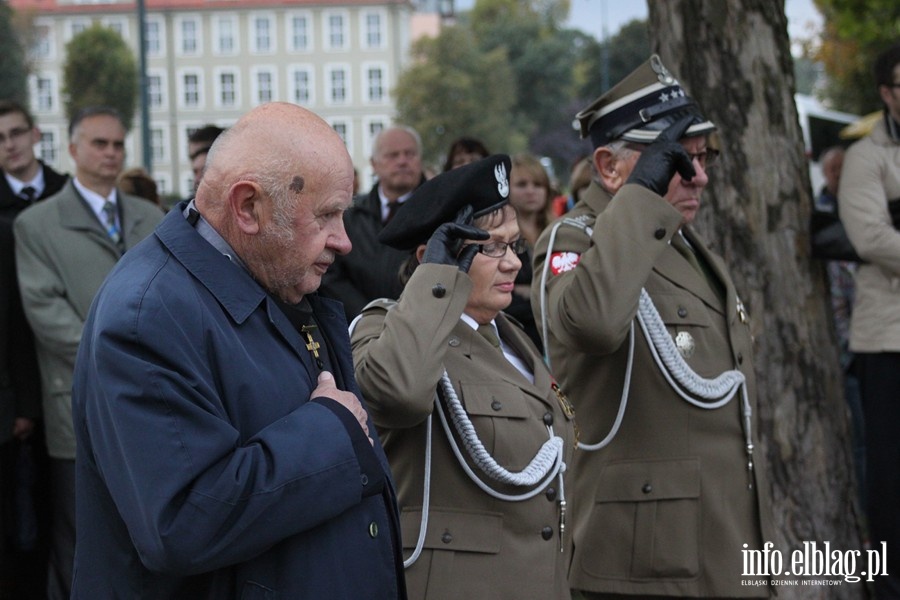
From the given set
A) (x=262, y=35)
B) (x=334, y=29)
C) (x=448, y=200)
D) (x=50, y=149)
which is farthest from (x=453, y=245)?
(x=262, y=35)

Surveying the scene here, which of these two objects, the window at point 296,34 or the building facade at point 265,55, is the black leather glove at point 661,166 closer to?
the building facade at point 265,55

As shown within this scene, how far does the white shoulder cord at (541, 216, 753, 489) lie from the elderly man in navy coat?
53.0 inches

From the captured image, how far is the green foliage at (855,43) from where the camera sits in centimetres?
1072

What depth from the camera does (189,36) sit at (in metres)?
89.1

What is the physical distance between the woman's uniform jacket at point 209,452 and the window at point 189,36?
90.4m

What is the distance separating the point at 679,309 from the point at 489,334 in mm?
775

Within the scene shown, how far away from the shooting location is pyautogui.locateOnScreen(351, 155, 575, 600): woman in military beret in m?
2.97

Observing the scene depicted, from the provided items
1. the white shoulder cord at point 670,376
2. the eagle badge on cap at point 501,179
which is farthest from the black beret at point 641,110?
the eagle badge on cap at point 501,179

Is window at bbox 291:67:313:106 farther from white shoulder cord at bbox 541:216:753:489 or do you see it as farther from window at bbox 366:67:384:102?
white shoulder cord at bbox 541:216:753:489

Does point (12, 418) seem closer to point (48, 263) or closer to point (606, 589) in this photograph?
point (48, 263)

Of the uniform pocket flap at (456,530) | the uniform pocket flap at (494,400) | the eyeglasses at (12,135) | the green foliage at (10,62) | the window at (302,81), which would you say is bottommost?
the uniform pocket flap at (456,530)

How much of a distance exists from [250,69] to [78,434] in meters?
88.9

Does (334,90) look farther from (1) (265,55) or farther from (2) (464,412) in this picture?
(2) (464,412)

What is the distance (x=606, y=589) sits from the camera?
3.75 m
